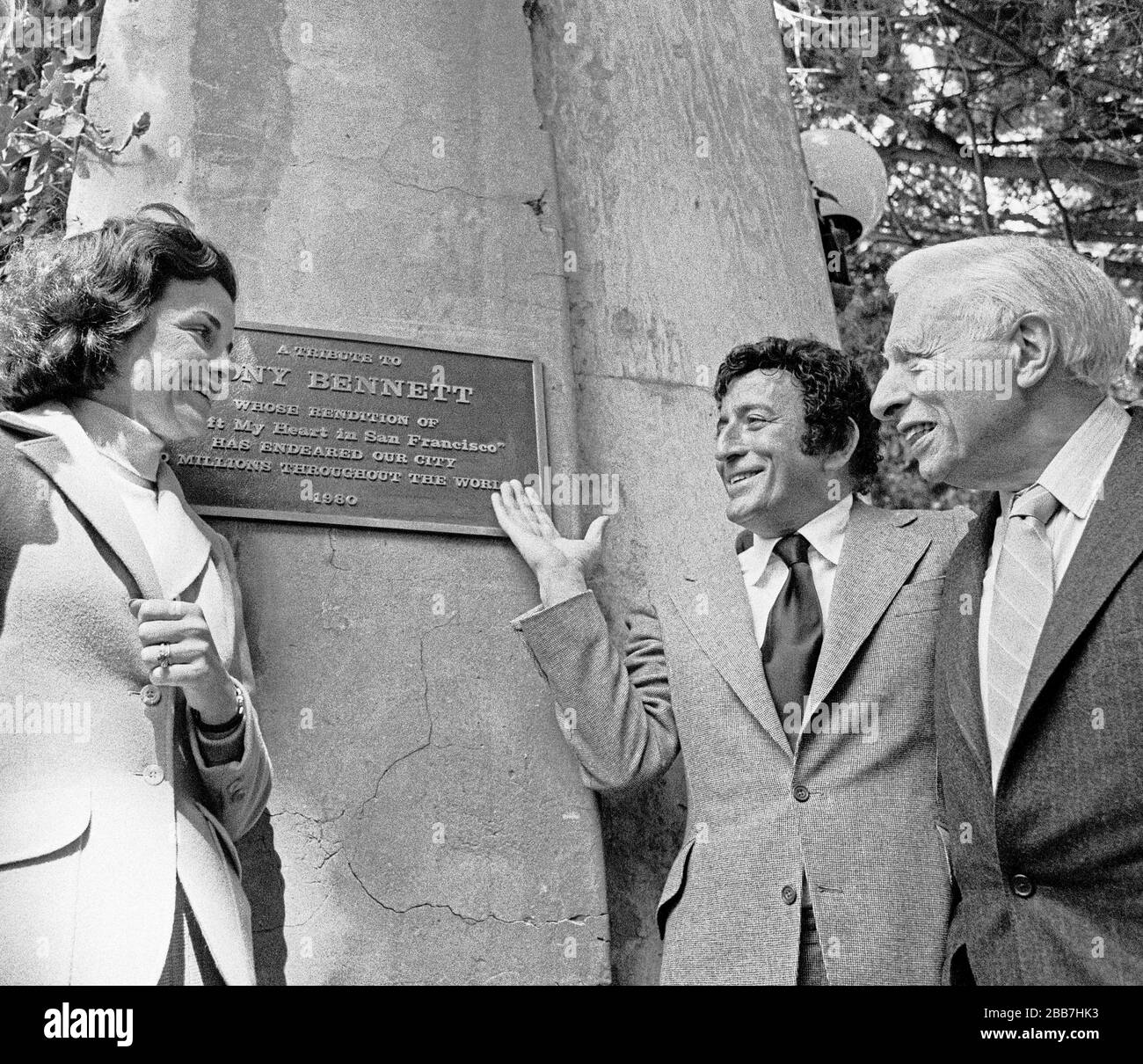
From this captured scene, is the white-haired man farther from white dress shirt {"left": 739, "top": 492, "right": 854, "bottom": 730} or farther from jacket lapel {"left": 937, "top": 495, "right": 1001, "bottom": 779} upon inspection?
white dress shirt {"left": 739, "top": 492, "right": 854, "bottom": 730}

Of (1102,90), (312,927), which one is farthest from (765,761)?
(1102,90)

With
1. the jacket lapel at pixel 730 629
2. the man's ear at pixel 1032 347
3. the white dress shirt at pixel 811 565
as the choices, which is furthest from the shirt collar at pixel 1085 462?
the jacket lapel at pixel 730 629

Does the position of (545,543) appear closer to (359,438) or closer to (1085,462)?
(359,438)

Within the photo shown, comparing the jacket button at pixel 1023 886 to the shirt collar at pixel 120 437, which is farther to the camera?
the shirt collar at pixel 120 437

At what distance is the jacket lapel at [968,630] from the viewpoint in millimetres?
3406

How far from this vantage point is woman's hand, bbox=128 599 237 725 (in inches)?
136

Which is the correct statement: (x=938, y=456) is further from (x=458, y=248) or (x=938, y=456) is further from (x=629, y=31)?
(x=629, y=31)

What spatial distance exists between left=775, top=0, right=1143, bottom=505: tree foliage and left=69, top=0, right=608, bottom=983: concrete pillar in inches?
206

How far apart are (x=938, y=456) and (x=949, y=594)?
0.33 metres

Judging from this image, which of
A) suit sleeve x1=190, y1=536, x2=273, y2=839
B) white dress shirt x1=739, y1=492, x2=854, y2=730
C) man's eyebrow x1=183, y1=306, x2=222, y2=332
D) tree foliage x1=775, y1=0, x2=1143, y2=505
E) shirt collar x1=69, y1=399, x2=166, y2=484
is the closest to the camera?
suit sleeve x1=190, y1=536, x2=273, y2=839

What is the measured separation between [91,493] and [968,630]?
2.03m

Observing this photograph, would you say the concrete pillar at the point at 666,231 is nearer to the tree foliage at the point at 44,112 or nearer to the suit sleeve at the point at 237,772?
the suit sleeve at the point at 237,772

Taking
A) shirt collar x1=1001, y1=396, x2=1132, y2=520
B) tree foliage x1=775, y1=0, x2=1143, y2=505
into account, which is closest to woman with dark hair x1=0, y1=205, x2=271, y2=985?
shirt collar x1=1001, y1=396, x2=1132, y2=520

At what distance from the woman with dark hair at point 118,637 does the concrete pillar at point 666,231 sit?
146cm
